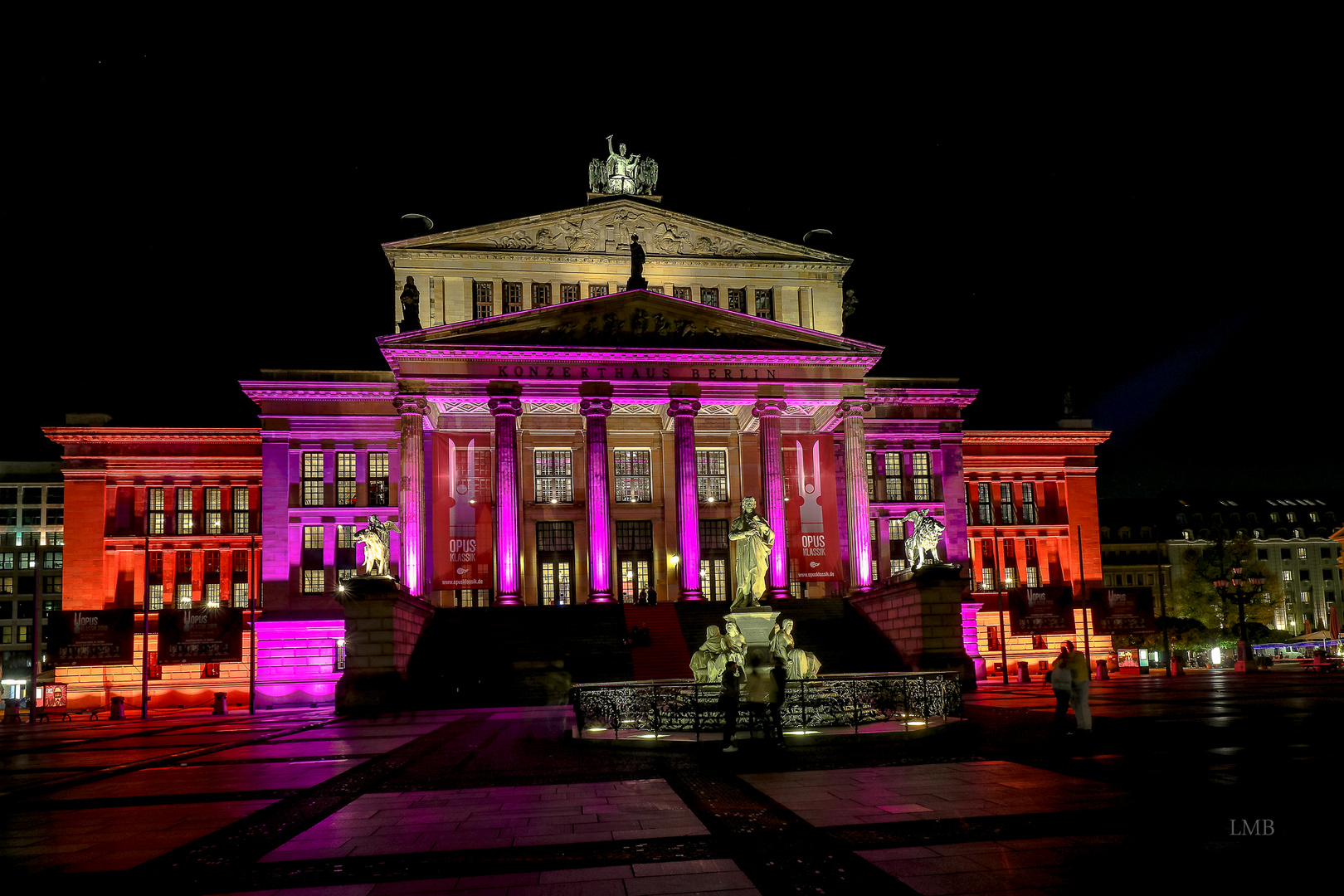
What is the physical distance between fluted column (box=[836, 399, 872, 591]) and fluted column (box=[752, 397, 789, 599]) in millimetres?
3396

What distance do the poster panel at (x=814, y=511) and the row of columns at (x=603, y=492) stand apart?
34.3 inches

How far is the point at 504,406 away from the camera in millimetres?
47562

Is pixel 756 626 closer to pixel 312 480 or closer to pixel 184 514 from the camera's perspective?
pixel 312 480

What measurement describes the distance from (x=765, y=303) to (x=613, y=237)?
9.27 meters

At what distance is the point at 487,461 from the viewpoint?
50031mm

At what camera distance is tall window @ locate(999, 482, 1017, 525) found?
62.8 m

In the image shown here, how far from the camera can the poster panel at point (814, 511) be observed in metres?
49.8

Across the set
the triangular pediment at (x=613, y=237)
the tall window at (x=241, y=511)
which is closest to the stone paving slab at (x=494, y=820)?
the triangular pediment at (x=613, y=237)

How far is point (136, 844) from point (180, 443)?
165 feet

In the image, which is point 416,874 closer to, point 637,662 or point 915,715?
point 915,715

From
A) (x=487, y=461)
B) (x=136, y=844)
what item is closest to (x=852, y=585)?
(x=487, y=461)

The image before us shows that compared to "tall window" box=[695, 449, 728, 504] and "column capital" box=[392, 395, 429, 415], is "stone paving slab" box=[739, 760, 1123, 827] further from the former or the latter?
"tall window" box=[695, 449, 728, 504]

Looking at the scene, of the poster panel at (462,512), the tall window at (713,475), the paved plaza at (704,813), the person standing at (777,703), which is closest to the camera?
the paved plaza at (704,813)

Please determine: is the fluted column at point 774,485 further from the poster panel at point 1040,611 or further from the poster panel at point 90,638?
the poster panel at point 90,638
